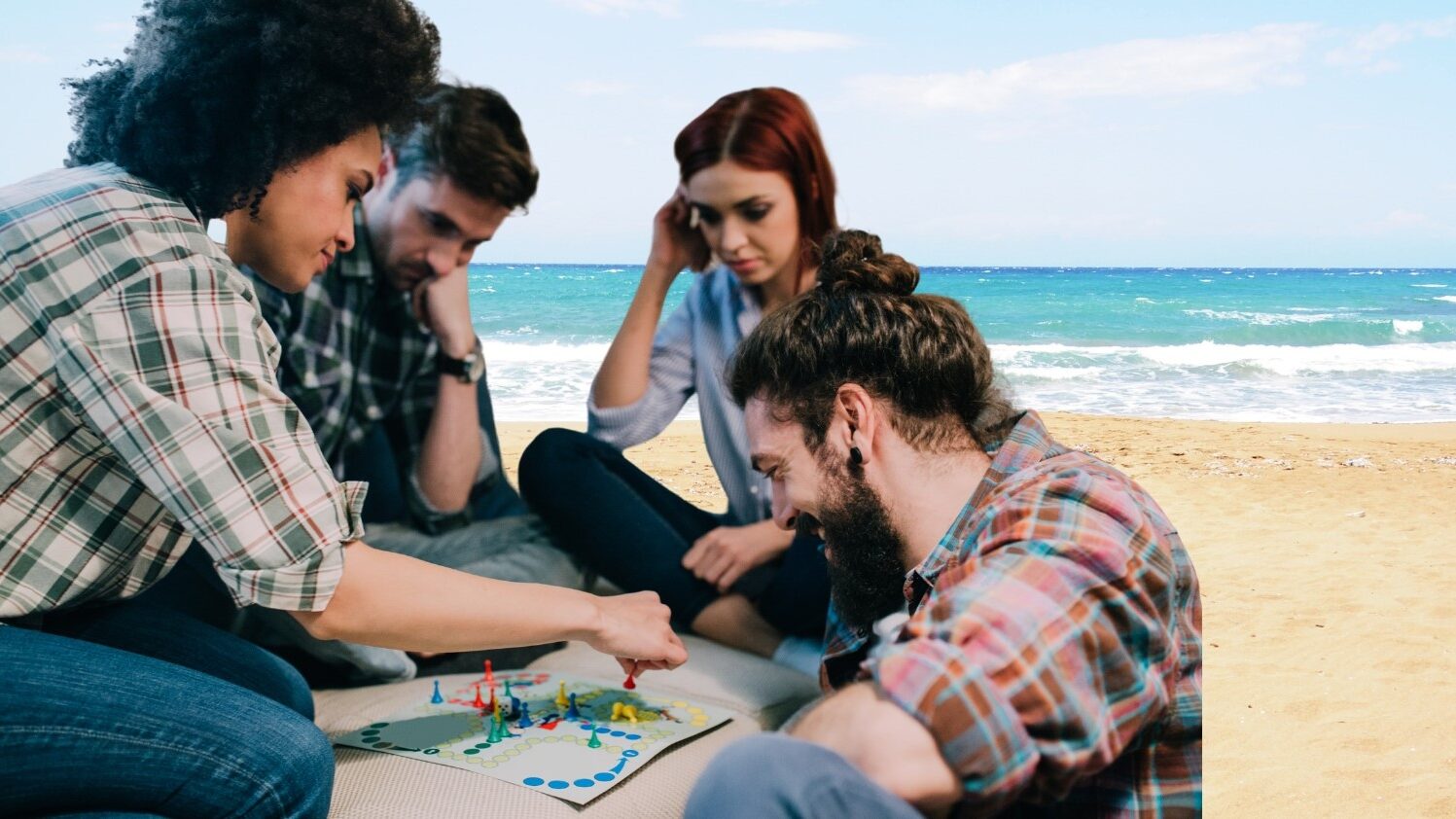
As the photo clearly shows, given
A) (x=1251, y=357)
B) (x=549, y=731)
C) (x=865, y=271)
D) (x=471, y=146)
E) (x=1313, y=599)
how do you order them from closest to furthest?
1. (x=865, y=271)
2. (x=549, y=731)
3. (x=471, y=146)
4. (x=1313, y=599)
5. (x=1251, y=357)

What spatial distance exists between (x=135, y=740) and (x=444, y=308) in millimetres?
1522

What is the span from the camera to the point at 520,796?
1.65m

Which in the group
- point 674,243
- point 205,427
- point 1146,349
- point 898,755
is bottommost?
point 1146,349

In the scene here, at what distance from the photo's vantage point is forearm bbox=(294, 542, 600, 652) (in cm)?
137

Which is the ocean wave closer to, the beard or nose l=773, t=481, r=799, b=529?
nose l=773, t=481, r=799, b=529

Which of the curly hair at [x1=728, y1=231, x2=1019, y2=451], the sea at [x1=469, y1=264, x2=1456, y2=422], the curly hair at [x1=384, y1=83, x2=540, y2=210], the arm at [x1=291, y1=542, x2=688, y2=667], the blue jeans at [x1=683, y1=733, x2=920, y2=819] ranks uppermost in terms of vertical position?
the curly hair at [x1=384, y1=83, x2=540, y2=210]

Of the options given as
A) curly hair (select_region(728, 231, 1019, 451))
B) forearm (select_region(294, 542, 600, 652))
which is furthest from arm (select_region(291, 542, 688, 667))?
curly hair (select_region(728, 231, 1019, 451))

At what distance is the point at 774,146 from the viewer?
8.78 feet

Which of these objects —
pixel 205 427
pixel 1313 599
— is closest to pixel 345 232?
pixel 205 427

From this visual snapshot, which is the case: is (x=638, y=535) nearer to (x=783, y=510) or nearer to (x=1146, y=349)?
(x=783, y=510)

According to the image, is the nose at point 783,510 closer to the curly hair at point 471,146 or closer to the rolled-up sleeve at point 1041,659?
the rolled-up sleeve at point 1041,659

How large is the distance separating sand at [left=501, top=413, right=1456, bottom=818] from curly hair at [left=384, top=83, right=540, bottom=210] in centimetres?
219

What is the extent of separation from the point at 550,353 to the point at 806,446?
37.8 feet

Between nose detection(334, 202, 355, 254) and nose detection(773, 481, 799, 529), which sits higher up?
nose detection(334, 202, 355, 254)
